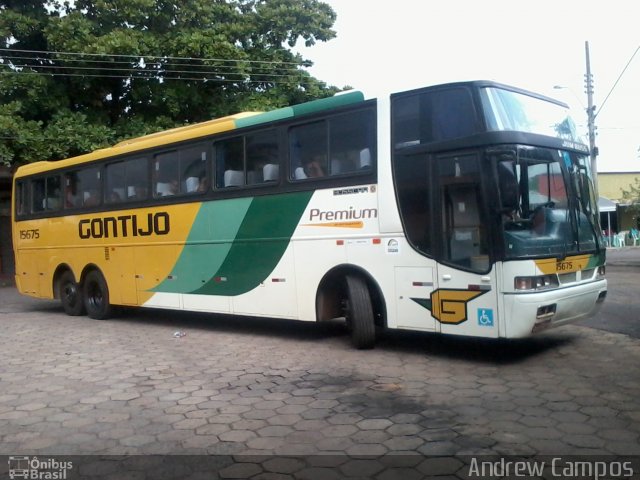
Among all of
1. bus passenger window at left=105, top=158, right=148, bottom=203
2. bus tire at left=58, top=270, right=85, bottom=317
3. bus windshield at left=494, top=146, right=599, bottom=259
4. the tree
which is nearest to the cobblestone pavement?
bus windshield at left=494, top=146, right=599, bottom=259

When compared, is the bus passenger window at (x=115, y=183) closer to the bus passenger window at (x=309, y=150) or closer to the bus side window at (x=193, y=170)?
the bus side window at (x=193, y=170)

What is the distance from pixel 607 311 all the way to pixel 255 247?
20.6 feet

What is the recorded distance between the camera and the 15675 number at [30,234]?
45.6 feet

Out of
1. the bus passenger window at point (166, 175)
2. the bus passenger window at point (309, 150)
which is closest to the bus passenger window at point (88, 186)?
the bus passenger window at point (166, 175)

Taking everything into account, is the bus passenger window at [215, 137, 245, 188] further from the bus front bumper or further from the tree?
the tree

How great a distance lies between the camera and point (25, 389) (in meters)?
6.64

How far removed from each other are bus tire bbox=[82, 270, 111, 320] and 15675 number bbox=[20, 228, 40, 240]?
2.18 metres

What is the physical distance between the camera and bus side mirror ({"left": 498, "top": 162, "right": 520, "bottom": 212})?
645 centimetres

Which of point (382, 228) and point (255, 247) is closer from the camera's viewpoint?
point (382, 228)

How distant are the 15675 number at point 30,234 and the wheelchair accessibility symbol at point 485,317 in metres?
10.9

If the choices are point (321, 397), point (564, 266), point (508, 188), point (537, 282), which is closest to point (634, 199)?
point (564, 266)

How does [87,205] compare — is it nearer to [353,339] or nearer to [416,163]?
[353,339]

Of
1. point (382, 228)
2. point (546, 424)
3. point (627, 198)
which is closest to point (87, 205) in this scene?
point (382, 228)

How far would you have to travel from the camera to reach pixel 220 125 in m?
9.77
